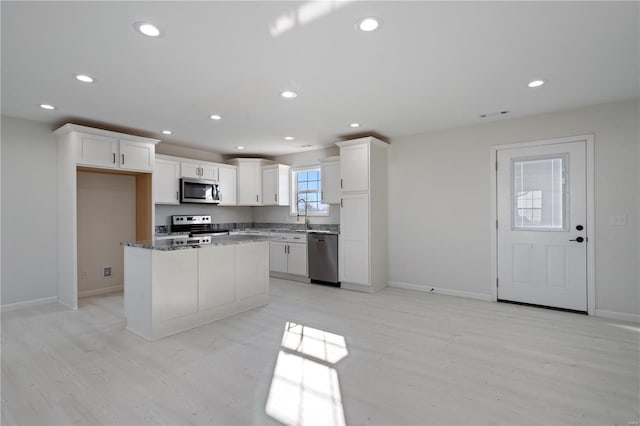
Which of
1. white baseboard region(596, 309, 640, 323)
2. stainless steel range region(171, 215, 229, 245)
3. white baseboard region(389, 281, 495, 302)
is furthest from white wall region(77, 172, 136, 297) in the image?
white baseboard region(596, 309, 640, 323)

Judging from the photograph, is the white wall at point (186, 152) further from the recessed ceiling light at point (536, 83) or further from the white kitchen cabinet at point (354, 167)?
the recessed ceiling light at point (536, 83)

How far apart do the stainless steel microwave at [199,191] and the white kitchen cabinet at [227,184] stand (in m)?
0.21

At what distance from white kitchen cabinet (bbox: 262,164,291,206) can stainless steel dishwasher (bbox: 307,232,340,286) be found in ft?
4.22

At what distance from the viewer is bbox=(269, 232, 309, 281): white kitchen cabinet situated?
18.1 ft

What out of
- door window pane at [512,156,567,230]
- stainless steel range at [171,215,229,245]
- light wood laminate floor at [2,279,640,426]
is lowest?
light wood laminate floor at [2,279,640,426]

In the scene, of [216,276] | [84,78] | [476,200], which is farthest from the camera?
[476,200]

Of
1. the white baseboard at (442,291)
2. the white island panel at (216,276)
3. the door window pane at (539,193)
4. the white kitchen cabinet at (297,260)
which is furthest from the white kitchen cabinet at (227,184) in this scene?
the door window pane at (539,193)

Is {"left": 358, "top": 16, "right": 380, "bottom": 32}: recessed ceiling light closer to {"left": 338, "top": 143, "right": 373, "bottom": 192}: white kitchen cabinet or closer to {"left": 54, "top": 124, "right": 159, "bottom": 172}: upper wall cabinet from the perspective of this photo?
{"left": 338, "top": 143, "right": 373, "bottom": 192}: white kitchen cabinet

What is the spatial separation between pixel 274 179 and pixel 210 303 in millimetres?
3337

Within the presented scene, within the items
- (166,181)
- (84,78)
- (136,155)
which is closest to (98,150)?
(136,155)

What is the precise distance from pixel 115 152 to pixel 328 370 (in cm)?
405

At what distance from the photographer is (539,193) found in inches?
158

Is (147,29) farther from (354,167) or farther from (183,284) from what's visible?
(354,167)

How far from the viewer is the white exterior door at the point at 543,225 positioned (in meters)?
3.77
